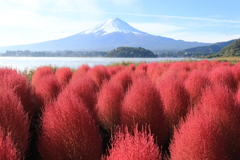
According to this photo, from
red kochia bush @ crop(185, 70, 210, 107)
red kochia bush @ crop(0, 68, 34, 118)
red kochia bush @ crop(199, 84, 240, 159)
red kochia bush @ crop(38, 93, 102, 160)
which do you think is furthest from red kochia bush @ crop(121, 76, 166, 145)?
red kochia bush @ crop(0, 68, 34, 118)

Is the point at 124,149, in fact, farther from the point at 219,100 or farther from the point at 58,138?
the point at 219,100

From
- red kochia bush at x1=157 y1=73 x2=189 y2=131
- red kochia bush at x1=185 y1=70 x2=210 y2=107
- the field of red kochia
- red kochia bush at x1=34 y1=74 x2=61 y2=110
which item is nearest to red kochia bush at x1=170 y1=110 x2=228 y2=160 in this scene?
the field of red kochia

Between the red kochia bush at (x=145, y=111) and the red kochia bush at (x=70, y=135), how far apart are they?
1.51 m

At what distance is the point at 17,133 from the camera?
4102 millimetres

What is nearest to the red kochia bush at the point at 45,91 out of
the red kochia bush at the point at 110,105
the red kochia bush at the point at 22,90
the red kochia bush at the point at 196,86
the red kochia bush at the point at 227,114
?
the red kochia bush at the point at 22,90

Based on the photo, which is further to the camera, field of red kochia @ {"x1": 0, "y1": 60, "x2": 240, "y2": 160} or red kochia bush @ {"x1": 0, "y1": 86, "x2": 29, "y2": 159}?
red kochia bush @ {"x1": 0, "y1": 86, "x2": 29, "y2": 159}

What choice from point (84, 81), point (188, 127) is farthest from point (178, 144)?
point (84, 81)

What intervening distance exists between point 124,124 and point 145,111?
22.3 inches

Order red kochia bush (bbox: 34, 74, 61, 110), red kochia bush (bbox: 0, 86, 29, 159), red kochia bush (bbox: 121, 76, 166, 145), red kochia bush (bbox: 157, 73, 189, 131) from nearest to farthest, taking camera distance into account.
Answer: red kochia bush (bbox: 0, 86, 29, 159)
red kochia bush (bbox: 121, 76, 166, 145)
red kochia bush (bbox: 157, 73, 189, 131)
red kochia bush (bbox: 34, 74, 61, 110)

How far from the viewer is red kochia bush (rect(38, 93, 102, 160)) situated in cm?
382

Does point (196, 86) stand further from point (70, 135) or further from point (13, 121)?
point (13, 121)

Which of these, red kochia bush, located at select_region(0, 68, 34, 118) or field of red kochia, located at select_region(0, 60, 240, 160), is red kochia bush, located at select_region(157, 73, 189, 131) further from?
red kochia bush, located at select_region(0, 68, 34, 118)

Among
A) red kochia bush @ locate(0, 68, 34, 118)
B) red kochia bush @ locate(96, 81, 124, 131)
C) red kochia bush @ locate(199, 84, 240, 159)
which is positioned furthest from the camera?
red kochia bush @ locate(0, 68, 34, 118)

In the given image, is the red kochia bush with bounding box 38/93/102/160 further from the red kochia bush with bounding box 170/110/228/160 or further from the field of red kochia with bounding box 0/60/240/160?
the red kochia bush with bounding box 170/110/228/160
